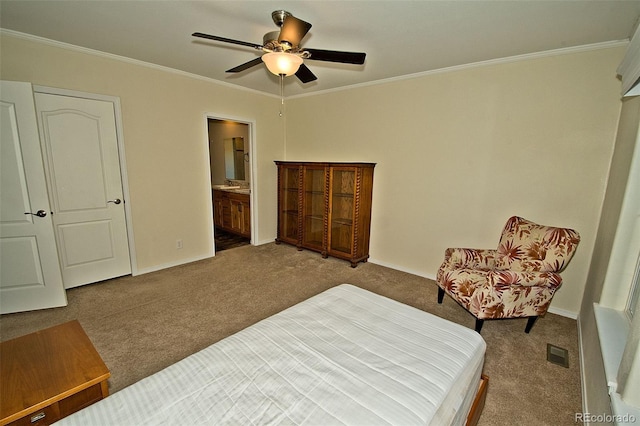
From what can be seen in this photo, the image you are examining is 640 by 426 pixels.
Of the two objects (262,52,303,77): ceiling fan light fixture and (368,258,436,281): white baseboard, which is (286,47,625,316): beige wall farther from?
(262,52,303,77): ceiling fan light fixture

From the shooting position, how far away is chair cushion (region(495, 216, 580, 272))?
232 cm

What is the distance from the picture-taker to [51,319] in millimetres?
2537

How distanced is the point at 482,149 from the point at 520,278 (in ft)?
4.92

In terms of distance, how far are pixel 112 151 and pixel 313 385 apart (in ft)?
11.3

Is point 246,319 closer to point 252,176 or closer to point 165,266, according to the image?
point 165,266

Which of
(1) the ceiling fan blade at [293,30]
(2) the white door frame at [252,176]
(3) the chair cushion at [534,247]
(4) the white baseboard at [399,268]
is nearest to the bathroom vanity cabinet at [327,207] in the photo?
(4) the white baseboard at [399,268]

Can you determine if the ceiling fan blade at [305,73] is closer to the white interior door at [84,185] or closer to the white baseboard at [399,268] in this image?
the white interior door at [84,185]

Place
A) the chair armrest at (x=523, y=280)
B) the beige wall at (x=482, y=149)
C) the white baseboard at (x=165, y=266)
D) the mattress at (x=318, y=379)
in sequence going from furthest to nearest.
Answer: the white baseboard at (x=165, y=266) → the beige wall at (x=482, y=149) → the chair armrest at (x=523, y=280) → the mattress at (x=318, y=379)

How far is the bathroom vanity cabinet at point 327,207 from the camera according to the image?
12.9 ft

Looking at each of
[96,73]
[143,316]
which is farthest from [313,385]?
[96,73]

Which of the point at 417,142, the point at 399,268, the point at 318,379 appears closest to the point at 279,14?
the point at 417,142

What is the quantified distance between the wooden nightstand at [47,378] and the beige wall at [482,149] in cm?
338

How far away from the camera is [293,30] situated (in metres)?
1.75

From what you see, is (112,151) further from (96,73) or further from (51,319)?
(51,319)
